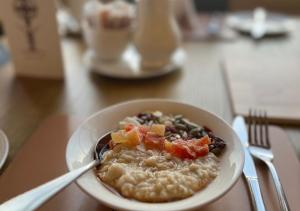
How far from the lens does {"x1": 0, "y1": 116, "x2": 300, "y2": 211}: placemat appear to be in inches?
26.0

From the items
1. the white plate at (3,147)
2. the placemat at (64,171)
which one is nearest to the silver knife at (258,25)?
the placemat at (64,171)

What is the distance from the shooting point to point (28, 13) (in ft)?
3.60

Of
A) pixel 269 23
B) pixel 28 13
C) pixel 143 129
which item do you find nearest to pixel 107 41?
pixel 28 13

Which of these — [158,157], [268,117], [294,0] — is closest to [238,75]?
[268,117]

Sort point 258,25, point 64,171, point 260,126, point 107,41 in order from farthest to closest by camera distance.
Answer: point 258,25
point 107,41
point 260,126
point 64,171

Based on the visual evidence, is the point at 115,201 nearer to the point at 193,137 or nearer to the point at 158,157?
the point at 158,157

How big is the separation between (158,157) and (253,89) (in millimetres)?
539

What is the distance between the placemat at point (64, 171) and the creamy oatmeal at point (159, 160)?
71 mm

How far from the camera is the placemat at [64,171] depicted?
662 millimetres

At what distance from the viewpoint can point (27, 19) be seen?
1108 millimetres

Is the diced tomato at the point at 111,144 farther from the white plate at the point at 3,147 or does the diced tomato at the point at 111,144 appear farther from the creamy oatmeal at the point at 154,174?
the white plate at the point at 3,147

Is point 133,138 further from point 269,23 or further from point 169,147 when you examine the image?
point 269,23

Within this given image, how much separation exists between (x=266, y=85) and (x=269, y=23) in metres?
0.58

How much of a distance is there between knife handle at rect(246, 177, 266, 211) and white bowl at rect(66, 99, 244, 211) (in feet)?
0.25
